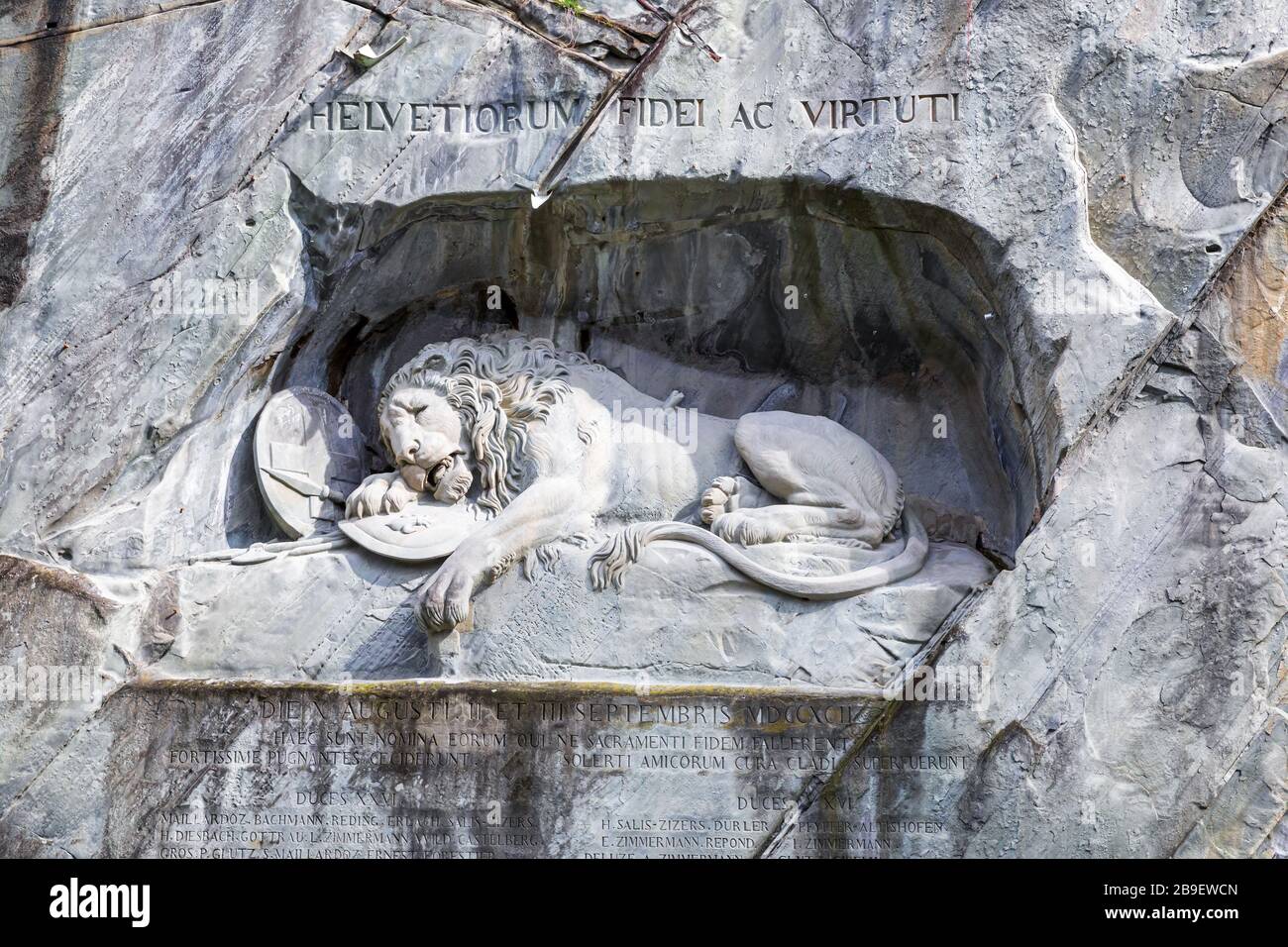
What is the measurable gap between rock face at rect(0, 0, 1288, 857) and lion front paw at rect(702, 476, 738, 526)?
31cm

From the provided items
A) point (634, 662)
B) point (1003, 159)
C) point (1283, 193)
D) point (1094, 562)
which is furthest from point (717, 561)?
point (1283, 193)

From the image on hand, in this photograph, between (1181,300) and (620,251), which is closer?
(1181,300)

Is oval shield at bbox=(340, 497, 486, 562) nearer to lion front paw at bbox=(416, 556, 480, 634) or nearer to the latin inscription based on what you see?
lion front paw at bbox=(416, 556, 480, 634)

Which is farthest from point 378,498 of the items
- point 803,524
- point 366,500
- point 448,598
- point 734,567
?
point 803,524

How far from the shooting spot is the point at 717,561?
8.69 meters

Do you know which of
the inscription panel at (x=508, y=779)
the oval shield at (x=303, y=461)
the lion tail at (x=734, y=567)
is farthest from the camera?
the oval shield at (x=303, y=461)

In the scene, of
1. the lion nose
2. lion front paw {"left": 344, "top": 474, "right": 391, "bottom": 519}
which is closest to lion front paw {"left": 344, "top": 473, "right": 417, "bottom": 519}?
lion front paw {"left": 344, "top": 474, "right": 391, "bottom": 519}

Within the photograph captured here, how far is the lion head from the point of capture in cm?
907

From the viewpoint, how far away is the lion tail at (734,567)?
28.4ft

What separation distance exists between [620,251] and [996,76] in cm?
182

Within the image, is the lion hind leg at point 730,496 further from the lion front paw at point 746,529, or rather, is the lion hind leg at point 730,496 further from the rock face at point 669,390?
the rock face at point 669,390

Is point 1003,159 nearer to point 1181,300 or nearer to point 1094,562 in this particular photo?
point 1181,300

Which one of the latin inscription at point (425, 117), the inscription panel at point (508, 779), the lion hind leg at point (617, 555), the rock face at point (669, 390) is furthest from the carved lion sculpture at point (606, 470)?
the latin inscription at point (425, 117)

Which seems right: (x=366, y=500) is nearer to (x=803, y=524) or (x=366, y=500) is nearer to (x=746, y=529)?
(x=746, y=529)
